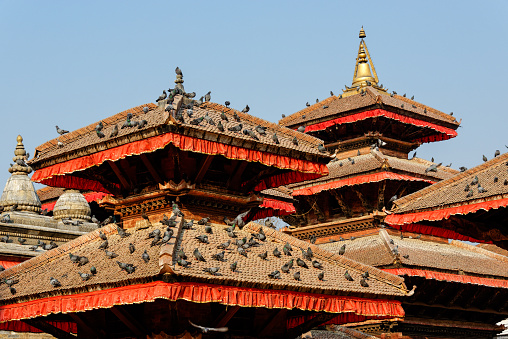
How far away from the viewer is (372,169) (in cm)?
2653

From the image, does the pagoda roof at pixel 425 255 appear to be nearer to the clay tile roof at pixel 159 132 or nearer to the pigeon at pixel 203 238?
the clay tile roof at pixel 159 132

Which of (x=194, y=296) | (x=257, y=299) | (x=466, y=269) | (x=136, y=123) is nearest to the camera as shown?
(x=194, y=296)

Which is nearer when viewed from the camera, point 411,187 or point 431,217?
point 431,217

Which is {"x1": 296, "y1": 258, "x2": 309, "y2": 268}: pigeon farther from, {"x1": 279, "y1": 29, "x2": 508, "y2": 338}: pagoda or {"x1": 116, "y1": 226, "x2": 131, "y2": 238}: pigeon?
{"x1": 279, "y1": 29, "x2": 508, "y2": 338}: pagoda

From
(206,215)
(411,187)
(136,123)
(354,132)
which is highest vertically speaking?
(354,132)

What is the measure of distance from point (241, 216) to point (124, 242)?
7.53 feet

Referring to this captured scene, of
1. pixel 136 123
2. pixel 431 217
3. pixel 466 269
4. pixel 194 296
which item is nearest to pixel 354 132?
pixel 466 269

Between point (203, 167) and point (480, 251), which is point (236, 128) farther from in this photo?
point (480, 251)

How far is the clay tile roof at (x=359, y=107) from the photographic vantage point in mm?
28422

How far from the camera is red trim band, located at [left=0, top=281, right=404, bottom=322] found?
12.0m

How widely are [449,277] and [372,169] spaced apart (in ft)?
14.7

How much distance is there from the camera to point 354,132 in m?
29.4

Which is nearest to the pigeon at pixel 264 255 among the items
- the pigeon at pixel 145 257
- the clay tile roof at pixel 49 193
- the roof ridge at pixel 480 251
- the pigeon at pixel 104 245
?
the pigeon at pixel 145 257

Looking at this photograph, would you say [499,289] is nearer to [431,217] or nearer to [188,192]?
[431,217]
